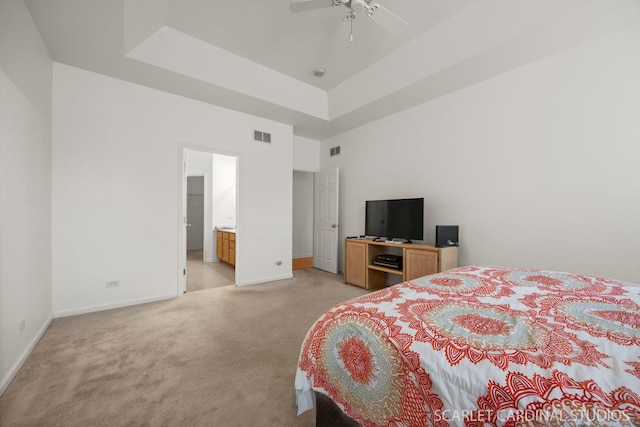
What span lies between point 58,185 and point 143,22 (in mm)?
1960

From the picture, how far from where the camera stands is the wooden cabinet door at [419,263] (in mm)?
3166

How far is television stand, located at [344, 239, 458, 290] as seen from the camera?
10.4 feet

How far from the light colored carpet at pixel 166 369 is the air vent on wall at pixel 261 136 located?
2.62 m

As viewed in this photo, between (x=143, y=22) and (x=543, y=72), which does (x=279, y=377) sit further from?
(x=543, y=72)

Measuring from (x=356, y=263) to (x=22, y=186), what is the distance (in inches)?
147

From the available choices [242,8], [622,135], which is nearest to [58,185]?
[242,8]

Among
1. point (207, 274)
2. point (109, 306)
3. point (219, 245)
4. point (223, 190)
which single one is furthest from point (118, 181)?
point (223, 190)

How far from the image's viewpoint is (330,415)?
125 cm

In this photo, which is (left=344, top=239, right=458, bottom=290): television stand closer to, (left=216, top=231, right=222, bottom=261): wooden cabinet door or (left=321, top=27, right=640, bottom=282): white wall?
(left=321, top=27, right=640, bottom=282): white wall

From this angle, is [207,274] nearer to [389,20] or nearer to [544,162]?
[389,20]

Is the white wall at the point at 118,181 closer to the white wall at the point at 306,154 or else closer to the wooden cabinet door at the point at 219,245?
the white wall at the point at 306,154

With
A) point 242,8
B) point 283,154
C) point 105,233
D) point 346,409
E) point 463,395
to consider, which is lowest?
point 346,409

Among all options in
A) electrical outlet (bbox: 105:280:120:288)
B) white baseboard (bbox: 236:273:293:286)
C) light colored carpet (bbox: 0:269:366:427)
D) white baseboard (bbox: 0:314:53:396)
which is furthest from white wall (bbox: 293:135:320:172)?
white baseboard (bbox: 0:314:53:396)

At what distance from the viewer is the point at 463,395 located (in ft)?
2.65
